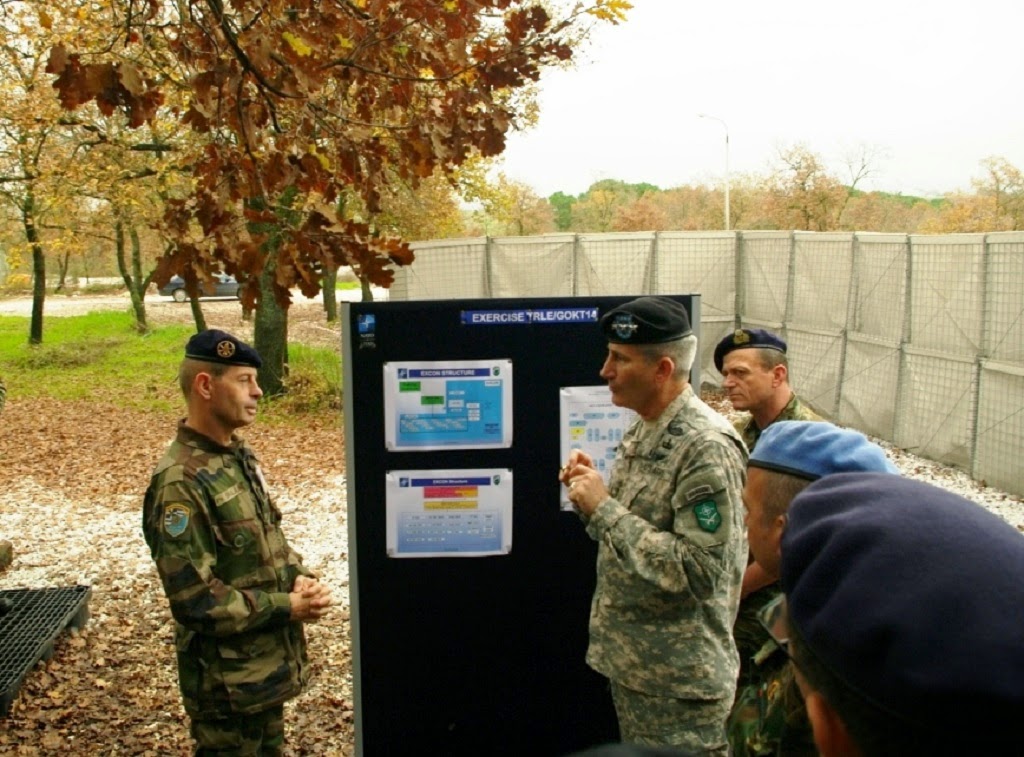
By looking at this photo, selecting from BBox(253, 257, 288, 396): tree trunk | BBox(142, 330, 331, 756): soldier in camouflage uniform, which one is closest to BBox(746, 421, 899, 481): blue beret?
BBox(142, 330, 331, 756): soldier in camouflage uniform

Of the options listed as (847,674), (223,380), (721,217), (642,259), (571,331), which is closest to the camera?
(847,674)

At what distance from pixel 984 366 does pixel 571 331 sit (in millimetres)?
7614

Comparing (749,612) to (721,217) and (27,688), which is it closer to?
(27,688)

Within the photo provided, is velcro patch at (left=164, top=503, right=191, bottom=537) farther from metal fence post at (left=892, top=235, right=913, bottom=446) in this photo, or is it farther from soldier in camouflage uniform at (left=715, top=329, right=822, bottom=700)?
metal fence post at (left=892, top=235, right=913, bottom=446)

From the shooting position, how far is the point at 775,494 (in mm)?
1979

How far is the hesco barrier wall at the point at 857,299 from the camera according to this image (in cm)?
944

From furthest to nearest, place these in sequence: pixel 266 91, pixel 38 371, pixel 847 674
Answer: pixel 38 371 → pixel 266 91 → pixel 847 674

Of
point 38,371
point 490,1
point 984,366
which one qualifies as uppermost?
point 490,1

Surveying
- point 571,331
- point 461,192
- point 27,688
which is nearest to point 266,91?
point 571,331

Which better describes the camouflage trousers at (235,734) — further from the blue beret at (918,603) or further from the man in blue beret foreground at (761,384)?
the blue beret at (918,603)

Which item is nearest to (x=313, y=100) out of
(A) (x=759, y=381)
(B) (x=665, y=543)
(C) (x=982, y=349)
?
(A) (x=759, y=381)

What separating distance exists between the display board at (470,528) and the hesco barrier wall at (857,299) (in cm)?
432

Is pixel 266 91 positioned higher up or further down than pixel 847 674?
higher up

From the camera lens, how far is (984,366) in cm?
952
